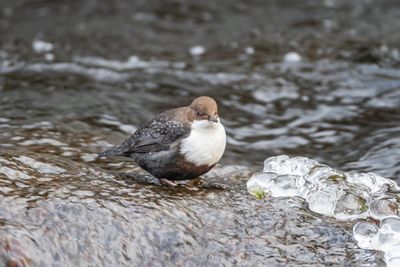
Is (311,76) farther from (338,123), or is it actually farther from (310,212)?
(310,212)

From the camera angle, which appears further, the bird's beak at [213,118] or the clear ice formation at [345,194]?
the bird's beak at [213,118]

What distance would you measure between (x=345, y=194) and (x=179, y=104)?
12.5 feet

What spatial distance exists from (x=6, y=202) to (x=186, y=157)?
1.14m

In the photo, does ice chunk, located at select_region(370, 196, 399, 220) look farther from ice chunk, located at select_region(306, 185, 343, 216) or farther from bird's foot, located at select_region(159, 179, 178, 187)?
bird's foot, located at select_region(159, 179, 178, 187)

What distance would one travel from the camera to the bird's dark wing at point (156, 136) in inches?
185

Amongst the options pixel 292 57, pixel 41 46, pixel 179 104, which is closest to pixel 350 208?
pixel 179 104

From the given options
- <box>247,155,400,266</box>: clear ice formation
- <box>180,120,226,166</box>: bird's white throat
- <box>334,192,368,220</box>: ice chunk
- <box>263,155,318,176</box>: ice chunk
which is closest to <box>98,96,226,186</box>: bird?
<box>180,120,226,166</box>: bird's white throat

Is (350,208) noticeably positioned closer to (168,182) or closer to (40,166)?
(168,182)

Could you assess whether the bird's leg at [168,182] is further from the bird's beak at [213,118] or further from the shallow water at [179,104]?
the bird's beak at [213,118]

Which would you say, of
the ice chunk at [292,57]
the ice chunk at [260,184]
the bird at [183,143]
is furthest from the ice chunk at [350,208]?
the ice chunk at [292,57]

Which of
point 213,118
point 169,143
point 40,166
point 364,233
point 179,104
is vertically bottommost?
point 179,104

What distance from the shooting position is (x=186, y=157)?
4.56 metres

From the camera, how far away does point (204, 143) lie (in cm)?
452

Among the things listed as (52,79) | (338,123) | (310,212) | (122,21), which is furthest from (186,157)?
(122,21)
